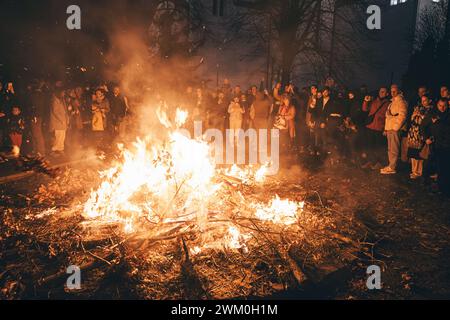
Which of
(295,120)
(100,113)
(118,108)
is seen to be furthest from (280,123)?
(100,113)

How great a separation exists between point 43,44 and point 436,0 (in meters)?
25.7

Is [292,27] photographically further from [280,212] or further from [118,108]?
[280,212]

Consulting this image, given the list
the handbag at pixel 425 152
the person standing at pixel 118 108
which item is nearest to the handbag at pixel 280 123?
the handbag at pixel 425 152

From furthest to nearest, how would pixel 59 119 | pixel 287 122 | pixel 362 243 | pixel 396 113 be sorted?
pixel 287 122
pixel 59 119
pixel 396 113
pixel 362 243

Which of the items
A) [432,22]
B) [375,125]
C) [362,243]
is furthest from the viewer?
[432,22]

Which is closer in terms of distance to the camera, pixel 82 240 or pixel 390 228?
pixel 82 240

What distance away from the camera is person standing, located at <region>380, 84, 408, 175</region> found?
880cm

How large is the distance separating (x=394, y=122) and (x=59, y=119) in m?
9.11

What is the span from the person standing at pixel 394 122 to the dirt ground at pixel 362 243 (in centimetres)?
58

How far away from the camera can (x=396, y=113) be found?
8.89 metres

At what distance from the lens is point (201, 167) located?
6371 mm

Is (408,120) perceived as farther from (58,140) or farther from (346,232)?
(58,140)
